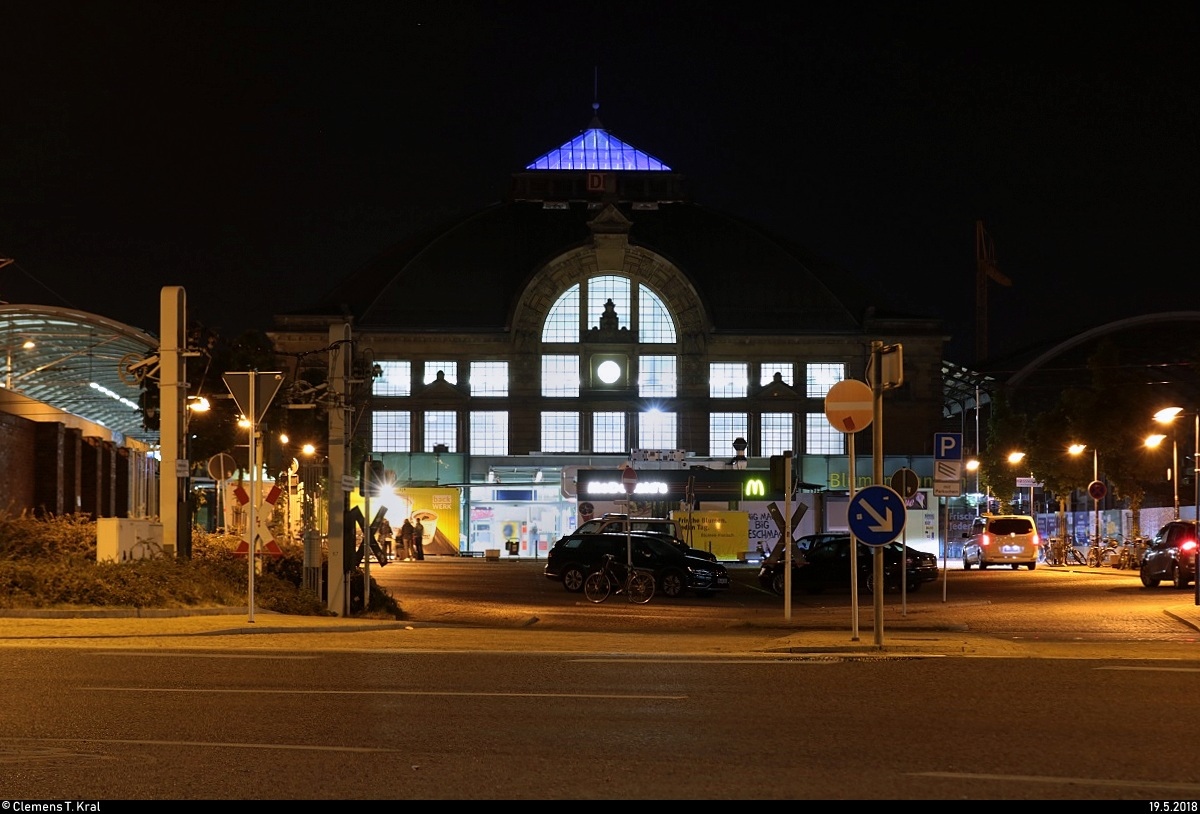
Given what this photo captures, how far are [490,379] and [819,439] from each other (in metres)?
19.0

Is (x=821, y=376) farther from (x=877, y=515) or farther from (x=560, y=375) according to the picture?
(x=877, y=515)

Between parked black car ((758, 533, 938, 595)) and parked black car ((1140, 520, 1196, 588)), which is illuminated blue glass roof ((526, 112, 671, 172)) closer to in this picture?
parked black car ((758, 533, 938, 595))

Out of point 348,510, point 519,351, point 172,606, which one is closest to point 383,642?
point 172,606

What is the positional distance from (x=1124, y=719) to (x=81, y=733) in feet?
24.4

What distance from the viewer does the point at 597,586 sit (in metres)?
35.6

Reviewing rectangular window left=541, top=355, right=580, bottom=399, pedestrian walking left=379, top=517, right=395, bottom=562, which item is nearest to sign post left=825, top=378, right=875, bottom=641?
pedestrian walking left=379, top=517, right=395, bottom=562

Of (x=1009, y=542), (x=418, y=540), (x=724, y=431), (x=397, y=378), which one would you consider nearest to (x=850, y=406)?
(x=1009, y=542)

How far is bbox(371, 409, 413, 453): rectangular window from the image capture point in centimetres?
8606

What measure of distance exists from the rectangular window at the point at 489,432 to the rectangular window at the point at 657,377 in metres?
7.89

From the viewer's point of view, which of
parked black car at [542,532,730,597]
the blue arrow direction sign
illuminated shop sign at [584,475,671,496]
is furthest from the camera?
illuminated shop sign at [584,475,671,496]

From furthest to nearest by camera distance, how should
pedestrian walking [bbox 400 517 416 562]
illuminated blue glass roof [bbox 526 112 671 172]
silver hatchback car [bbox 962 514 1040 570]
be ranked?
illuminated blue glass roof [bbox 526 112 671 172]
pedestrian walking [bbox 400 517 416 562]
silver hatchback car [bbox 962 514 1040 570]

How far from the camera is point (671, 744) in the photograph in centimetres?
1014

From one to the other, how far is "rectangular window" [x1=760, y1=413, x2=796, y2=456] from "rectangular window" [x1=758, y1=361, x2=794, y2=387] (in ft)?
6.80

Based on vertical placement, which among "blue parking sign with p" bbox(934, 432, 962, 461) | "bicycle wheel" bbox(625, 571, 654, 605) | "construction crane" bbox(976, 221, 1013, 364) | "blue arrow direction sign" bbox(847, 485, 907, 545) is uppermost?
"construction crane" bbox(976, 221, 1013, 364)
